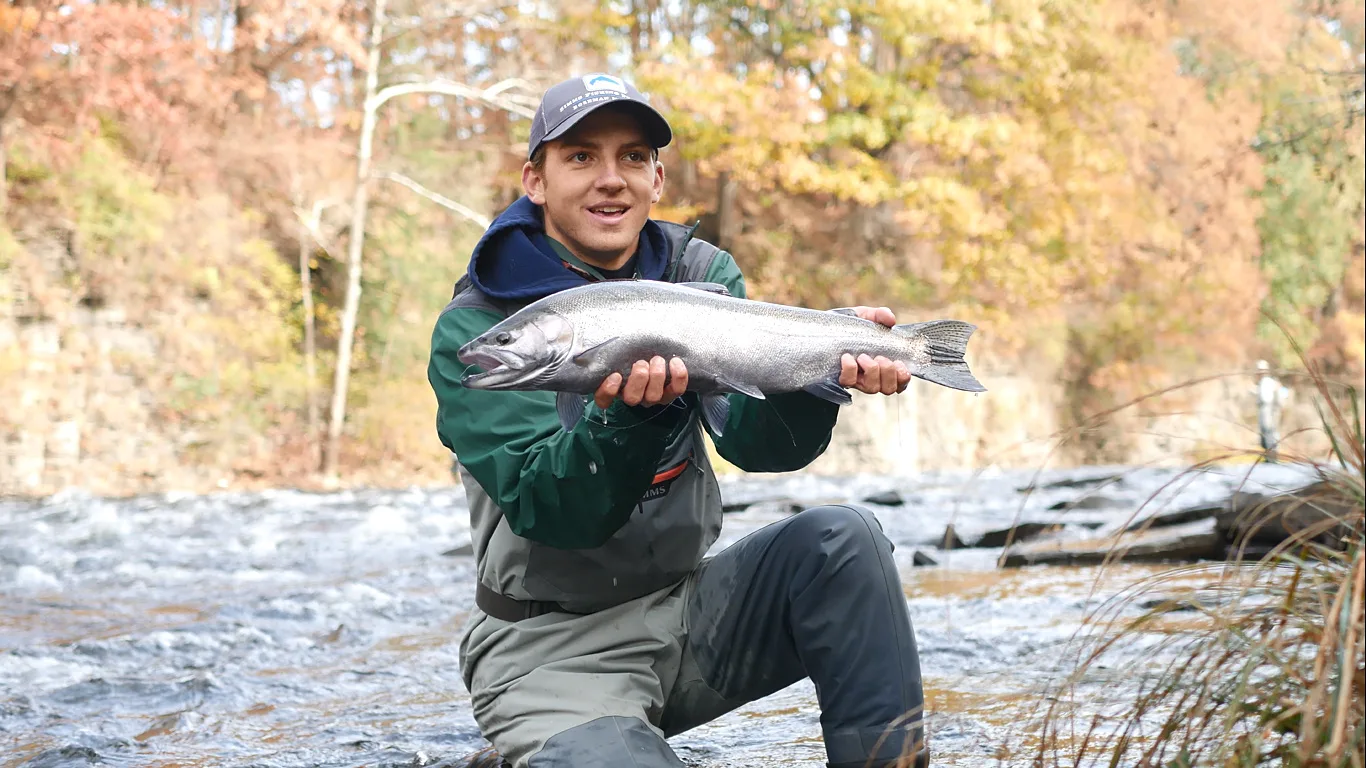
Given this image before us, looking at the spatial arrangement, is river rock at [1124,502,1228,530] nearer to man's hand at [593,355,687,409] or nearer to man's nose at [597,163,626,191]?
man's nose at [597,163,626,191]

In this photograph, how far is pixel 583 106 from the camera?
2857mm

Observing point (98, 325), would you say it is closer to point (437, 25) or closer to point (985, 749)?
point (437, 25)

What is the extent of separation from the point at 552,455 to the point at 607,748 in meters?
0.60

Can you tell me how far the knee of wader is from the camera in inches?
104

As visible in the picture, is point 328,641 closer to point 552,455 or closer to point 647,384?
point 552,455

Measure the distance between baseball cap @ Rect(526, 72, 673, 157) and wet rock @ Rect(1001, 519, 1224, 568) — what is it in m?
3.86

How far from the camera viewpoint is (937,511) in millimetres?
10484

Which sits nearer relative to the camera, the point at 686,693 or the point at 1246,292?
the point at 686,693

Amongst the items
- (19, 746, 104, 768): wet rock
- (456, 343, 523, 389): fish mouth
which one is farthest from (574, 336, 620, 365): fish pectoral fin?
(19, 746, 104, 768): wet rock

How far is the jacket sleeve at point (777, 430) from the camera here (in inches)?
110

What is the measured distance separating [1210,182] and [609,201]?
28283mm

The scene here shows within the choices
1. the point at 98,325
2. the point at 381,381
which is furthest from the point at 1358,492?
the point at 381,381

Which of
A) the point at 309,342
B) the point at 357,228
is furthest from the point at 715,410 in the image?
the point at 309,342

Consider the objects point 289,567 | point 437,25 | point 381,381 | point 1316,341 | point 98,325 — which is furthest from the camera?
point 1316,341
